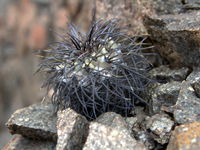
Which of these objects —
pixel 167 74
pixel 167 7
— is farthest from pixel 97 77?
pixel 167 7

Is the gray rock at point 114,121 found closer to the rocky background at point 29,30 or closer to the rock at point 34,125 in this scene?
the rock at point 34,125

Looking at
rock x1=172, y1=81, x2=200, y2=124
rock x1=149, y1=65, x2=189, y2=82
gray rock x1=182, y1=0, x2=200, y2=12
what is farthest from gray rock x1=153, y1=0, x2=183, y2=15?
rock x1=172, y1=81, x2=200, y2=124

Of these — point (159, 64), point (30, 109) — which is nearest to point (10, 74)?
point (30, 109)

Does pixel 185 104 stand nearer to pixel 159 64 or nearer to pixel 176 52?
pixel 176 52

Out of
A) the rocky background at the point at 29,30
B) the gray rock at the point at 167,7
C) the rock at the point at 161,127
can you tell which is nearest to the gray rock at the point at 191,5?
the gray rock at the point at 167,7

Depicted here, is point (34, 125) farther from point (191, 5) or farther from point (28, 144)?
point (191, 5)

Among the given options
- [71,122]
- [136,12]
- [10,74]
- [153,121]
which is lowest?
[10,74]
